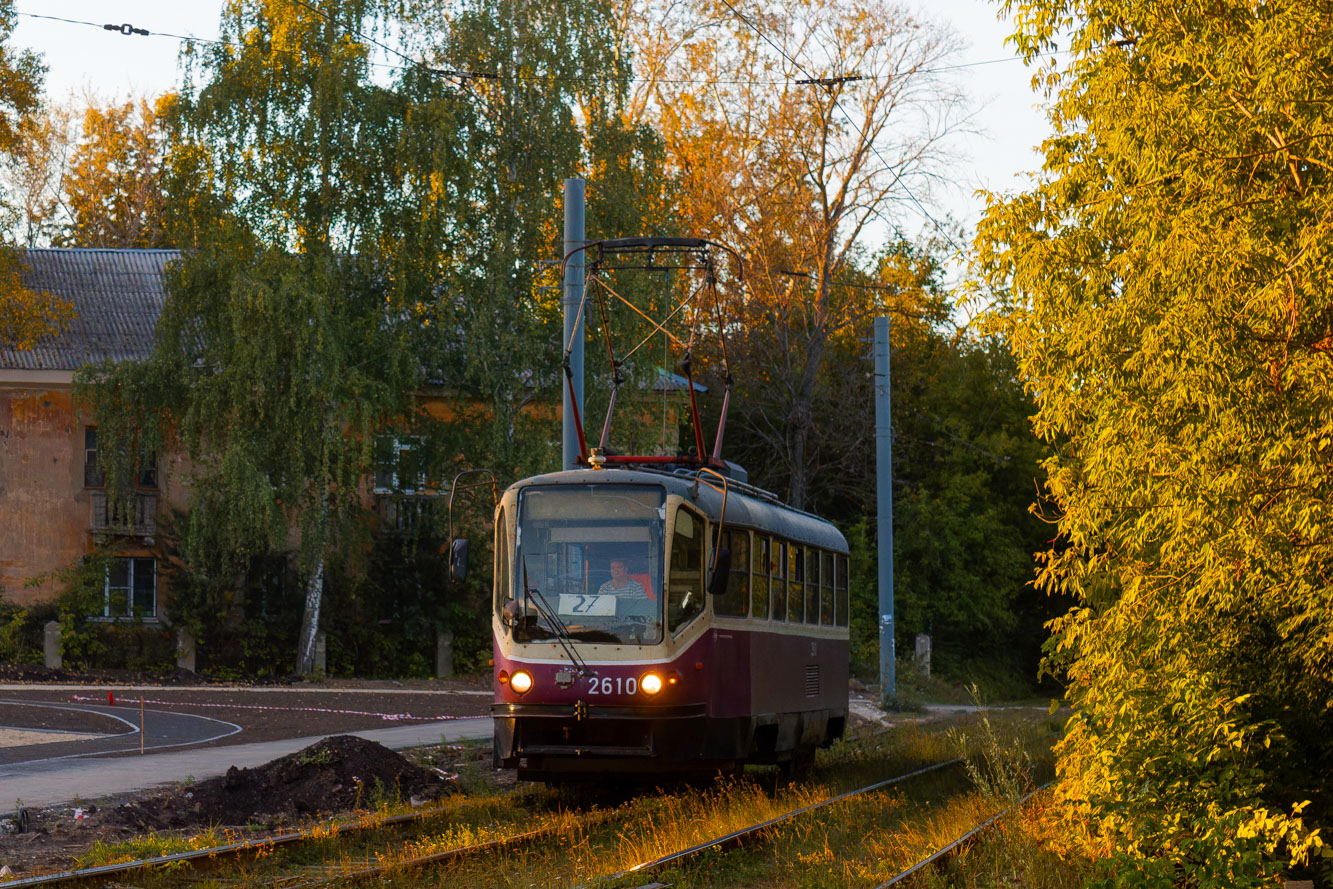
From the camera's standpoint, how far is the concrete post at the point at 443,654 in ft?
124

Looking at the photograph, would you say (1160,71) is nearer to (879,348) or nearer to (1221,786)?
(1221,786)

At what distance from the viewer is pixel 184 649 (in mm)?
35812

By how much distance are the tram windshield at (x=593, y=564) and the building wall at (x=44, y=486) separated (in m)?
25.3

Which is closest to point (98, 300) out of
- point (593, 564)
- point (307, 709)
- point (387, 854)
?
point (307, 709)

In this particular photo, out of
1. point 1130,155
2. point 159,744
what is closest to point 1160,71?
point 1130,155

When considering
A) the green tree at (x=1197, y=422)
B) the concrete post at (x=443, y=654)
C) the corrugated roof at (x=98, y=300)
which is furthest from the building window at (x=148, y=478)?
the green tree at (x=1197, y=422)

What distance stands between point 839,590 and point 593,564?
6590 millimetres

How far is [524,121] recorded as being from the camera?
115 feet

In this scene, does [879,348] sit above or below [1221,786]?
above

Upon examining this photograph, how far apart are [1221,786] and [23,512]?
33.3 m

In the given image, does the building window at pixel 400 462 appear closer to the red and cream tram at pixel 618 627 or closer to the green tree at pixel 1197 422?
the red and cream tram at pixel 618 627

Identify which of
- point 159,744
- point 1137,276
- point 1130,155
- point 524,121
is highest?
point 524,121

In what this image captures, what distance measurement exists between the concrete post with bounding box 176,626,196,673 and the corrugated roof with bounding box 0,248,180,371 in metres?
7.08

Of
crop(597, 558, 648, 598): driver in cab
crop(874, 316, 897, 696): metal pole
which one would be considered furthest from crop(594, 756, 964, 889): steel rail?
crop(874, 316, 897, 696): metal pole
